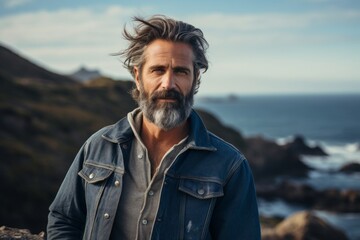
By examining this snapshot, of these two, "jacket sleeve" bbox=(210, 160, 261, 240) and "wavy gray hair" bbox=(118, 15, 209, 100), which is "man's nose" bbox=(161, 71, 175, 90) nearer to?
"wavy gray hair" bbox=(118, 15, 209, 100)

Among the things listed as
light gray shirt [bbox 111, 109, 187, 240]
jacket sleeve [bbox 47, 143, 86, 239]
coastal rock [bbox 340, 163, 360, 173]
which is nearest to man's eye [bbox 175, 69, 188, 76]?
light gray shirt [bbox 111, 109, 187, 240]

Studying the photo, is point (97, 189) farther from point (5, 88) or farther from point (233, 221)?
point (5, 88)

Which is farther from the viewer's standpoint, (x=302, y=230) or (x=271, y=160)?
(x=271, y=160)

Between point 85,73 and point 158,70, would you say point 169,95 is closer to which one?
point 158,70

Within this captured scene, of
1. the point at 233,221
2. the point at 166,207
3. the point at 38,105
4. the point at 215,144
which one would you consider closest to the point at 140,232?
the point at 166,207

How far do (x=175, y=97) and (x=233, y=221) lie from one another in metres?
1.09

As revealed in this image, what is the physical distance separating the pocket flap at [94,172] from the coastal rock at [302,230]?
16227 millimetres

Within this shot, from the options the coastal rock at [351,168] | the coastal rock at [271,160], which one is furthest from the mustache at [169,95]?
the coastal rock at [351,168]

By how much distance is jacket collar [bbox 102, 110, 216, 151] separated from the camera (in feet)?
10.5

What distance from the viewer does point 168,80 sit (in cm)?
320

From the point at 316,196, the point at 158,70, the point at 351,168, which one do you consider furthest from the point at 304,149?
the point at 158,70

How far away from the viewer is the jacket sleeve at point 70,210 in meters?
3.25

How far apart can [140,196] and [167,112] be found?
2.34 ft

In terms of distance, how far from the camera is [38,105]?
37.2m
